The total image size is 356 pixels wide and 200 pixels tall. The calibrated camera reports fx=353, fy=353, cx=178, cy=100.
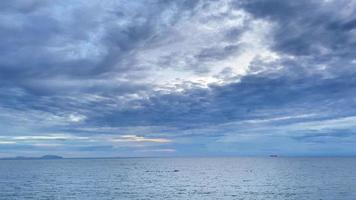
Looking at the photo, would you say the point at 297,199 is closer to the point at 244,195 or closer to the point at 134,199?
the point at 244,195

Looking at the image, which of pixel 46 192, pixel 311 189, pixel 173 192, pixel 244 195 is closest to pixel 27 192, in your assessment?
pixel 46 192

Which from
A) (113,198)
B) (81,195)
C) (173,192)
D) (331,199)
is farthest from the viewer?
(173,192)

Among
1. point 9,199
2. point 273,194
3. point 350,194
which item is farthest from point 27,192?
point 350,194

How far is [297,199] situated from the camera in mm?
78062

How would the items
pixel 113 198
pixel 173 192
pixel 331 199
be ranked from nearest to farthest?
pixel 331 199
pixel 113 198
pixel 173 192

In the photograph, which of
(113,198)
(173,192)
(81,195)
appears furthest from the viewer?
(173,192)

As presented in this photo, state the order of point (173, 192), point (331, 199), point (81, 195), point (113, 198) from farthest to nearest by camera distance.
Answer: point (173, 192) → point (81, 195) → point (113, 198) → point (331, 199)

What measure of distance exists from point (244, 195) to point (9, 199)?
55433 mm

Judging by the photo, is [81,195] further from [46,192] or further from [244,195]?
[244,195]

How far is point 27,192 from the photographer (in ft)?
316

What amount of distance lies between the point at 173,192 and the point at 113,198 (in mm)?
18219

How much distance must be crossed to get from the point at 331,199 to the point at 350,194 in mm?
9108

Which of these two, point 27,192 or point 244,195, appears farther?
point 27,192

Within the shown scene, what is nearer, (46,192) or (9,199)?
(9,199)
